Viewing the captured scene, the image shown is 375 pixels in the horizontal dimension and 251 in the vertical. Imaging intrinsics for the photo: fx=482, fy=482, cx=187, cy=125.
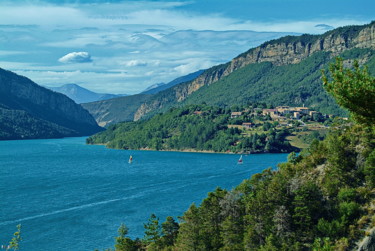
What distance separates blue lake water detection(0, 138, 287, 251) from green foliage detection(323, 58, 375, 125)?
46.9m

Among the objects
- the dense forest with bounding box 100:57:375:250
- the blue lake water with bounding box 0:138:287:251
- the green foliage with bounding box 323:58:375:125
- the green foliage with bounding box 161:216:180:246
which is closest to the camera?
the green foliage with bounding box 323:58:375:125

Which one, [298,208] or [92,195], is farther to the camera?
[92,195]

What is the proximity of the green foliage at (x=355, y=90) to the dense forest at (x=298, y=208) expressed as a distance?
1905 centimetres

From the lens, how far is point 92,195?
9375 cm

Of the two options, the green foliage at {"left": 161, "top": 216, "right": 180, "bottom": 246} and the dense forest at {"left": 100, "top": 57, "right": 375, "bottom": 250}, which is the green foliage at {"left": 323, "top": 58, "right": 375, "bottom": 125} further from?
A: the green foliage at {"left": 161, "top": 216, "right": 180, "bottom": 246}

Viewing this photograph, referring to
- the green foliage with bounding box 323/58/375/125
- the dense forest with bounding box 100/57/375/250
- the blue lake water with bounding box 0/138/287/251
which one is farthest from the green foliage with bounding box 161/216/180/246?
the green foliage with bounding box 323/58/375/125

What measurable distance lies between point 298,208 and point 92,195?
2302 inches

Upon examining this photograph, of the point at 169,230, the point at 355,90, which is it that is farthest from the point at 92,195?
the point at 355,90

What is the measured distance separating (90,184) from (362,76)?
308 feet

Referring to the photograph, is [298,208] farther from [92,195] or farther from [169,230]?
[92,195]

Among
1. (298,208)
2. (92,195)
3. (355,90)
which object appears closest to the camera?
(355,90)

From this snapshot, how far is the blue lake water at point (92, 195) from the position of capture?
66.8 meters

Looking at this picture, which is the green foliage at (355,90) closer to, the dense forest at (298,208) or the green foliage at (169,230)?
the dense forest at (298,208)

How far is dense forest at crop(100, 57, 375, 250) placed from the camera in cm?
4141
